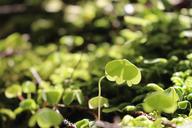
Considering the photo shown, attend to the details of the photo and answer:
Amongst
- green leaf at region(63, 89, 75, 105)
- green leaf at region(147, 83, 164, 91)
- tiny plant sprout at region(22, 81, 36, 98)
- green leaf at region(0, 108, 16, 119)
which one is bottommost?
green leaf at region(0, 108, 16, 119)

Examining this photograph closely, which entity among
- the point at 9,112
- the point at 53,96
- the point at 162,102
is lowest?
the point at 9,112

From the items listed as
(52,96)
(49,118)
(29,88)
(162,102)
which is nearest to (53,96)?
(52,96)

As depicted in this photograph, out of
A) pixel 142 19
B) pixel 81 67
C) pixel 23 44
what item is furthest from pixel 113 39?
pixel 23 44

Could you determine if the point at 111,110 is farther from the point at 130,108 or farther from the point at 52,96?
the point at 52,96

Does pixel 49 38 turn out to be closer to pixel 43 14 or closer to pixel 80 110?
pixel 43 14

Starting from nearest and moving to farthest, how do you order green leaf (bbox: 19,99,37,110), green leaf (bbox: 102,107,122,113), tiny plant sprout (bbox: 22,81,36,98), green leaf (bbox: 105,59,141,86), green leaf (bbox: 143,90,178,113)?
green leaf (bbox: 143,90,178,113) < green leaf (bbox: 105,59,141,86) < green leaf (bbox: 102,107,122,113) < green leaf (bbox: 19,99,37,110) < tiny plant sprout (bbox: 22,81,36,98)

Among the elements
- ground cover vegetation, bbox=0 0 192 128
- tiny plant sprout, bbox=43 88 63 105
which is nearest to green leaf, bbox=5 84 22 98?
ground cover vegetation, bbox=0 0 192 128

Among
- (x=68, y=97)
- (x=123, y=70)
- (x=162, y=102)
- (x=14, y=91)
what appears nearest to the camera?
(x=162, y=102)

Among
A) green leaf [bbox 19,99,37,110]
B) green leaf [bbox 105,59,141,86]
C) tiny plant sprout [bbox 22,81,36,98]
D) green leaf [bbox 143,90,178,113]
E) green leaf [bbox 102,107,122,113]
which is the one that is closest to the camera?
green leaf [bbox 143,90,178,113]

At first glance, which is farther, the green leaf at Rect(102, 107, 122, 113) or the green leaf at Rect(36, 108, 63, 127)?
the green leaf at Rect(102, 107, 122, 113)

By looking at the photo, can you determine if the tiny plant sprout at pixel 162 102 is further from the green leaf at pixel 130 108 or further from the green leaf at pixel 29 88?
the green leaf at pixel 29 88

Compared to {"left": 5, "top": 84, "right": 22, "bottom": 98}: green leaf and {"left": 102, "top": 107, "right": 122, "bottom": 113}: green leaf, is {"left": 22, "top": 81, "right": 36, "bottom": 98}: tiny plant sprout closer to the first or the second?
{"left": 5, "top": 84, "right": 22, "bottom": 98}: green leaf
